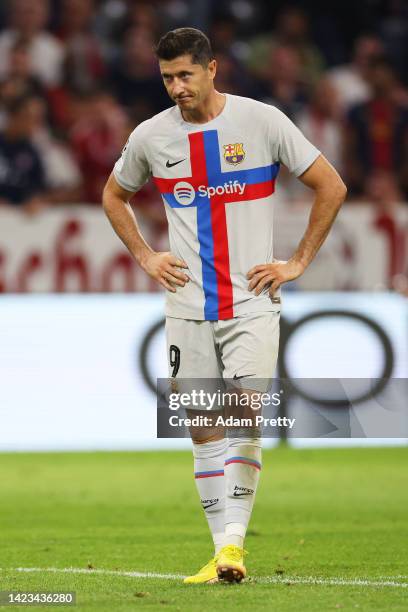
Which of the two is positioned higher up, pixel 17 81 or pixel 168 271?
pixel 17 81

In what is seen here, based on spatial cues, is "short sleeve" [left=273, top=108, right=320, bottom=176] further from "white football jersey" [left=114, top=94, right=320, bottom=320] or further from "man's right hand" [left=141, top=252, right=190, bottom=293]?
"man's right hand" [left=141, top=252, right=190, bottom=293]

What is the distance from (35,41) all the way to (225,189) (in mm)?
10593

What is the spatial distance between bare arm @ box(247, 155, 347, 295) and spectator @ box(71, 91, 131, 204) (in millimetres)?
9288

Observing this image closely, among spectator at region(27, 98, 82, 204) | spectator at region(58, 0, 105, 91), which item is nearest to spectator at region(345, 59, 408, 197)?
spectator at region(58, 0, 105, 91)

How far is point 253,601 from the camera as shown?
548cm

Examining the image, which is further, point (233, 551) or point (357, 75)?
point (357, 75)

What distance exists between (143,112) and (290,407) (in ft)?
33.7

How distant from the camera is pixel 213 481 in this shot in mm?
6211

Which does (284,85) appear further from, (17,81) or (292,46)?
(17,81)

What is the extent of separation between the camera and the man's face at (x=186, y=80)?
5.88m

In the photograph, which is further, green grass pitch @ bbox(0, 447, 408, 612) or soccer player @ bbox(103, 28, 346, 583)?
soccer player @ bbox(103, 28, 346, 583)

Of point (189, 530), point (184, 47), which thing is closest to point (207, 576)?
point (189, 530)

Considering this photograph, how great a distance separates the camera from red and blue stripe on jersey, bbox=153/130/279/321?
6035 mm

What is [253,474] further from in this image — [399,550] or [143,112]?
[143,112]
